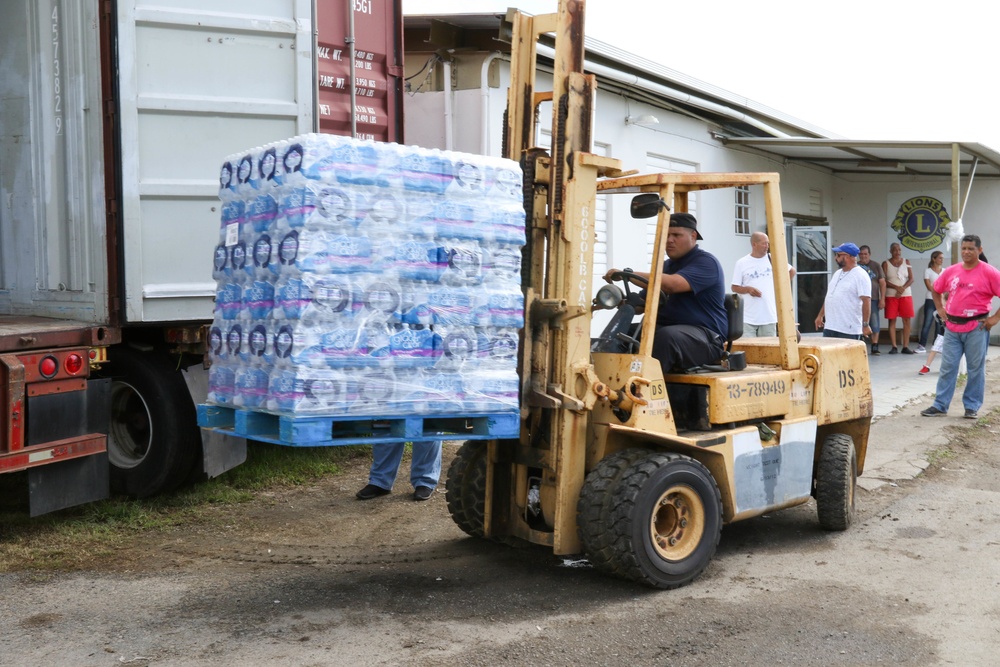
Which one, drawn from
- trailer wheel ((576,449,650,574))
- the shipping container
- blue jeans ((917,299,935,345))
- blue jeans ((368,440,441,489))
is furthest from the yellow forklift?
blue jeans ((917,299,935,345))

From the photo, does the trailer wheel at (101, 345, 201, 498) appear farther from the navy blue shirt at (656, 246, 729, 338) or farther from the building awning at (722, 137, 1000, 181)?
the building awning at (722, 137, 1000, 181)

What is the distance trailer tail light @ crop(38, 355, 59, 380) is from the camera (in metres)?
5.98

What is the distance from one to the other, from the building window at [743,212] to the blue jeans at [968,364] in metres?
5.94

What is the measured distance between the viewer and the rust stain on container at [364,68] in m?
7.68

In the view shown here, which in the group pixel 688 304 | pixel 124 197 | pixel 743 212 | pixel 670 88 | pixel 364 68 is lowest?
pixel 688 304

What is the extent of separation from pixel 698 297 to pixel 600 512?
4.73 ft

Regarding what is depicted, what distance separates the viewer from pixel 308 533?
6633mm

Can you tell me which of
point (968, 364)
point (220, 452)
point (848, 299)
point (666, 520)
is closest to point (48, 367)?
point (220, 452)

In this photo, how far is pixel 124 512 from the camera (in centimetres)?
683

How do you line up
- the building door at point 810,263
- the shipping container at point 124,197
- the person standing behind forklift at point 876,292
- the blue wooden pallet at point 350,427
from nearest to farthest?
the blue wooden pallet at point 350,427 < the shipping container at point 124,197 < the person standing behind forklift at point 876,292 < the building door at point 810,263

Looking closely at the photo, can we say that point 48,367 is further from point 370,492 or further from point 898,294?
point 898,294

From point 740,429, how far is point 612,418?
0.83m

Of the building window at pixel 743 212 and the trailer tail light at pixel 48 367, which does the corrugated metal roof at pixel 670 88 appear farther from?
the trailer tail light at pixel 48 367

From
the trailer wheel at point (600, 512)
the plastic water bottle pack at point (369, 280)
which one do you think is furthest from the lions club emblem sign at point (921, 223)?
the plastic water bottle pack at point (369, 280)
